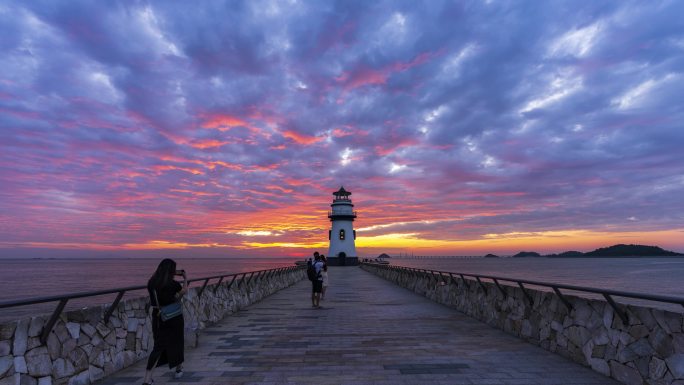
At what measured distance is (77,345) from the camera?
605 centimetres

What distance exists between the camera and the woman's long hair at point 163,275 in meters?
6.20

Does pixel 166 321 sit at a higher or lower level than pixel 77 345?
higher

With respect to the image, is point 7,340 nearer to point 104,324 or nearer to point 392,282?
point 104,324

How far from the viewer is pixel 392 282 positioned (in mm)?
30219

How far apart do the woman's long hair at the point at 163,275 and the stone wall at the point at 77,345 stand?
3.88 ft

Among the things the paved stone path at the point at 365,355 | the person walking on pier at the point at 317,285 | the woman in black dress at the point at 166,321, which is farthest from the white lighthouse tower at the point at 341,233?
the woman in black dress at the point at 166,321

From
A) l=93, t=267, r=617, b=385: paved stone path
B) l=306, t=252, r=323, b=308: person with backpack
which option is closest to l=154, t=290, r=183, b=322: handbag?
l=93, t=267, r=617, b=385: paved stone path

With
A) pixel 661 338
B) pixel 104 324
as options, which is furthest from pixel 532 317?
pixel 104 324

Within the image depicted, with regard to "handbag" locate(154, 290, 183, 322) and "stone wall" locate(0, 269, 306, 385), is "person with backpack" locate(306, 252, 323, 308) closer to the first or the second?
"stone wall" locate(0, 269, 306, 385)

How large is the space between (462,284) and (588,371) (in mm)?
7640

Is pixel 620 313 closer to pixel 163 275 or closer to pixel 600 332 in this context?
pixel 600 332

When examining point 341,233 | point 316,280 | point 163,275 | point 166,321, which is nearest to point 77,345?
point 166,321

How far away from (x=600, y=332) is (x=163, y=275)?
671cm

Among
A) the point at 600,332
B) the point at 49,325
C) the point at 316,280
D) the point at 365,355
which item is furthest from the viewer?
the point at 316,280
